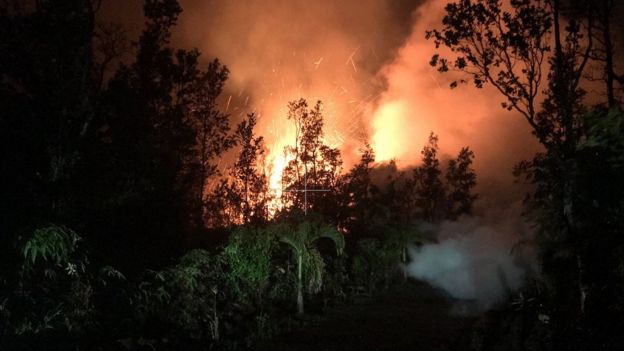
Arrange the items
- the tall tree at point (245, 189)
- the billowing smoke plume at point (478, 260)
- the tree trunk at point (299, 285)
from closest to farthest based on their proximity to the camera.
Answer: the tree trunk at point (299, 285) < the billowing smoke plume at point (478, 260) < the tall tree at point (245, 189)

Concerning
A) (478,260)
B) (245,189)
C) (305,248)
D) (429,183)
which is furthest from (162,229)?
(429,183)

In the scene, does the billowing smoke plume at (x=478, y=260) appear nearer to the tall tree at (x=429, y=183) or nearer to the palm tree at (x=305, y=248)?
the palm tree at (x=305, y=248)

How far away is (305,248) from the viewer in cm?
1659

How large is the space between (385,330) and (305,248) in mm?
4037

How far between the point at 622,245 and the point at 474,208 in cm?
4138

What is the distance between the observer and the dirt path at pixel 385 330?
Result: 40.4ft

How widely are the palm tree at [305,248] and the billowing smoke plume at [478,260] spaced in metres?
6.21

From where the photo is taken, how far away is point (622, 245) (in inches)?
376

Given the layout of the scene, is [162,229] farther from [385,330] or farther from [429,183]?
[429,183]

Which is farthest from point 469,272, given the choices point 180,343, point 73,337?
point 73,337

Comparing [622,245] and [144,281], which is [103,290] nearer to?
[144,281]

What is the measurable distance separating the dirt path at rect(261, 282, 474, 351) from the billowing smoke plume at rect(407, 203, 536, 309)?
6.81 ft

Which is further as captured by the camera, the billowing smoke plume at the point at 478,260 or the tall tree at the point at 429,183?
the tall tree at the point at 429,183

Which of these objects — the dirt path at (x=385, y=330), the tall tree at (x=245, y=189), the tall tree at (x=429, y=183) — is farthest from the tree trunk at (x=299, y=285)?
the tall tree at (x=429, y=183)
